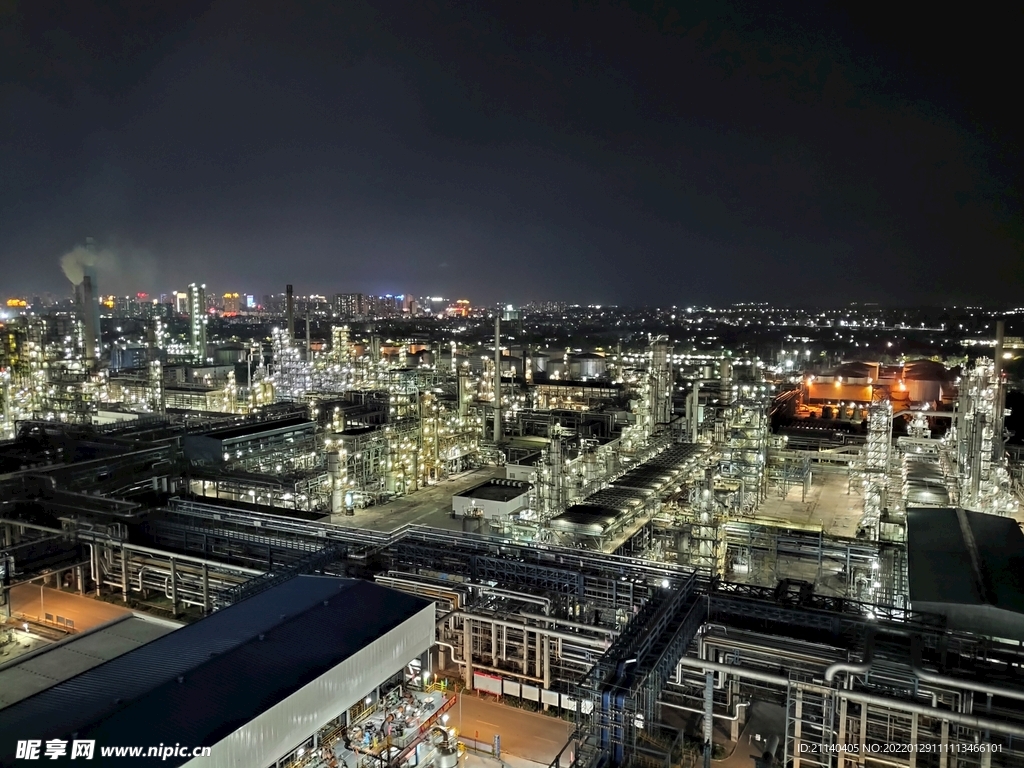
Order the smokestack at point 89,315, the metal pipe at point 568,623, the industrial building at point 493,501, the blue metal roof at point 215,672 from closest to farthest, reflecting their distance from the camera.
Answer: the blue metal roof at point 215,672 < the metal pipe at point 568,623 < the industrial building at point 493,501 < the smokestack at point 89,315

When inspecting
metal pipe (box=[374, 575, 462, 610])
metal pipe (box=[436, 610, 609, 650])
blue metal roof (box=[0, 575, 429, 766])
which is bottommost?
metal pipe (box=[436, 610, 609, 650])

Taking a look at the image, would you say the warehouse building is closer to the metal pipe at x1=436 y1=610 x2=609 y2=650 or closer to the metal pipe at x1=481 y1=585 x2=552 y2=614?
the metal pipe at x1=436 y1=610 x2=609 y2=650

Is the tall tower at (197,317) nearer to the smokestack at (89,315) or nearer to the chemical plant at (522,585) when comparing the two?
the smokestack at (89,315)

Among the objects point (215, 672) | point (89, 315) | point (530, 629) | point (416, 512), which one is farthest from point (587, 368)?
point (215, 672)

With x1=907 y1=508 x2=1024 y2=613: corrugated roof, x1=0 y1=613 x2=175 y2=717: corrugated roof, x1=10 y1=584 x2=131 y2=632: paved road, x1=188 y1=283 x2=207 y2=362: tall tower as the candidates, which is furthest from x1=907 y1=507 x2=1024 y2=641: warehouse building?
x1=188 y1=283 x2=207 y2=362: tall tower

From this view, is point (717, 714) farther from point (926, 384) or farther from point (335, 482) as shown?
point (926, 384)

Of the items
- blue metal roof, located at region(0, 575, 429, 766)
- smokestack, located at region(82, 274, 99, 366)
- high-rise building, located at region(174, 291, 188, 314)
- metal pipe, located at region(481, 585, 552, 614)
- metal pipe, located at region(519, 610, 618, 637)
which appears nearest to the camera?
Answer: blue metal roof, located at region(0, 575, 429, 766)

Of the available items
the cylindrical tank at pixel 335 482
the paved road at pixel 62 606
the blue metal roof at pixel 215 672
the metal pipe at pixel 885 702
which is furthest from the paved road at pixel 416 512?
the metal pipe at pixel 885 702
